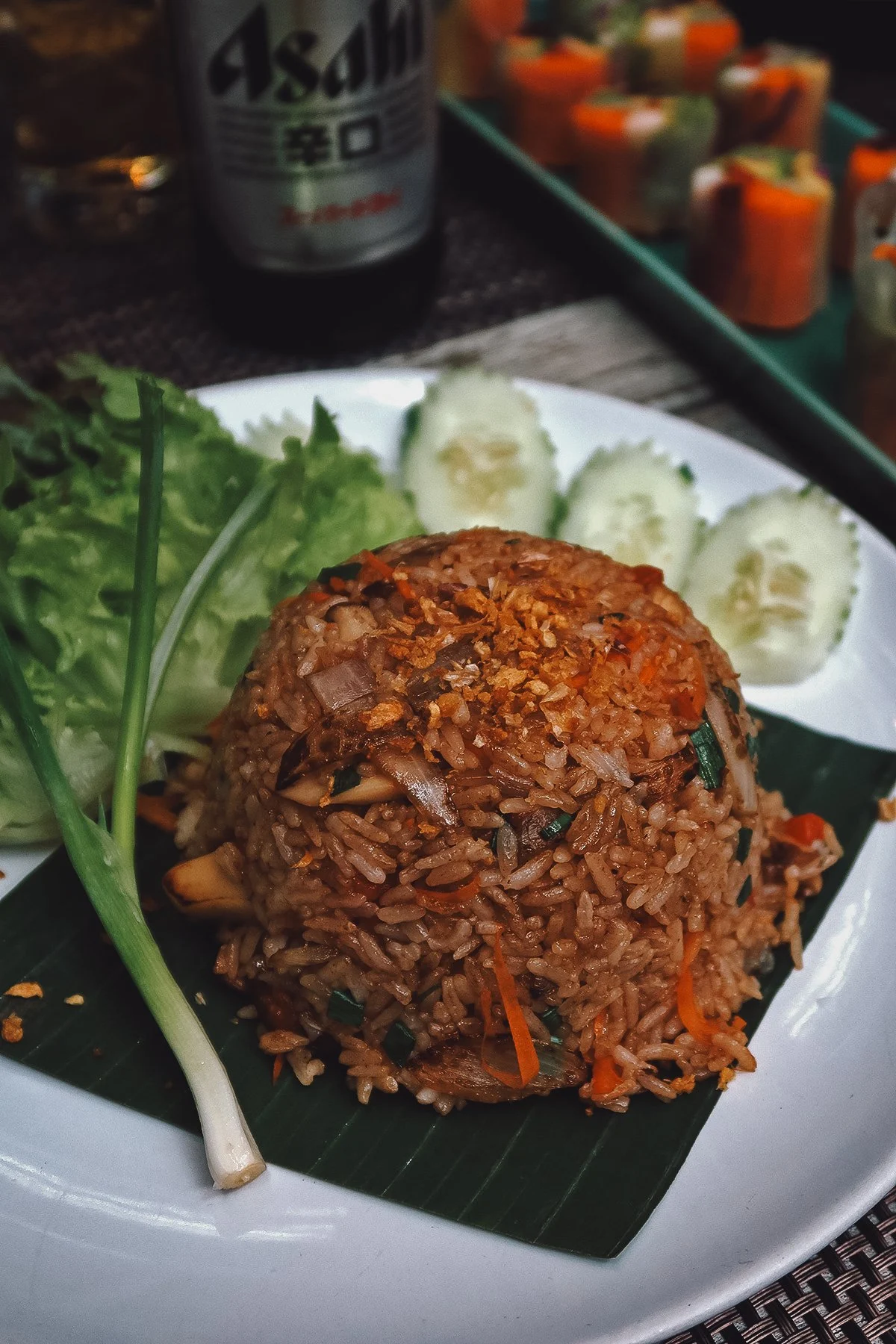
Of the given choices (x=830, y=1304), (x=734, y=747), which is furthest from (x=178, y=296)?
(x=830, y=1304)

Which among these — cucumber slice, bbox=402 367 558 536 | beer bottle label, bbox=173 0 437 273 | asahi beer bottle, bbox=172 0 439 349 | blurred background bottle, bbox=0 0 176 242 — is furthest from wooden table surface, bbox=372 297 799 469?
blurred background bottle, bbox=0 0 176 242

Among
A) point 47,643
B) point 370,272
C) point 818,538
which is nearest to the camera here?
point 47,643

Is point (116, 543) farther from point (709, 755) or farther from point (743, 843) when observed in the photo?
point (743, 843)

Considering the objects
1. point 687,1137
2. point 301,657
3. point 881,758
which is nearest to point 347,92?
point 301,657

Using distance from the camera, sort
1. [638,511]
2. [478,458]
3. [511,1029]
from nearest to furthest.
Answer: [511,1029]
[638,511]
[478,458]

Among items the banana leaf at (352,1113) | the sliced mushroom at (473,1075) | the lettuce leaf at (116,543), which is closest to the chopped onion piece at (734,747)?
the banana leaf at (352,1113)

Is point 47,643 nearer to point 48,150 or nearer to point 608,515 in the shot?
point 608,515
